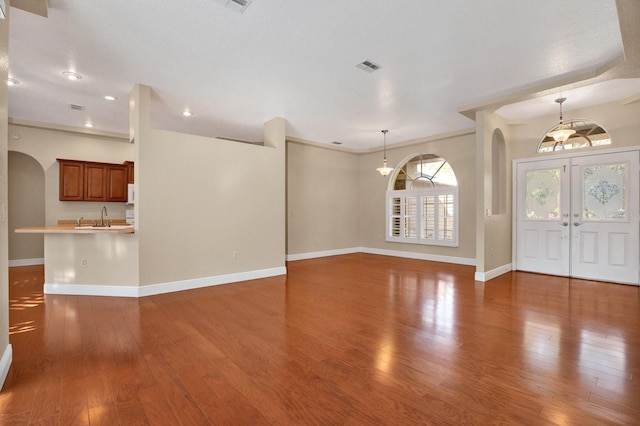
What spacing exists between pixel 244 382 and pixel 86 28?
11.7 feet

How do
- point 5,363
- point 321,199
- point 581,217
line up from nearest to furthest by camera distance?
1. point 5,363
2. point 581,217
3. point 321,199

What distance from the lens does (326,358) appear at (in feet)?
8.25

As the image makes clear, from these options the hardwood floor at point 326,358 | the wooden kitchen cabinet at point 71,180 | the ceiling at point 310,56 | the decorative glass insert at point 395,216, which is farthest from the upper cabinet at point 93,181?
the decorative glass insert at point 395,216

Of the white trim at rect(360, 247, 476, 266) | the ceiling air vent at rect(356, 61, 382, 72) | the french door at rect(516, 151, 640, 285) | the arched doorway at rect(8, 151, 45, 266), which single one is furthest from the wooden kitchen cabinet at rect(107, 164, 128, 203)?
the french door at rect(516, 151, 640, 285)

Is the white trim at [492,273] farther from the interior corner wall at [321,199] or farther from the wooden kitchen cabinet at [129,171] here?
the wooden kitchen cabinet at [129,171]

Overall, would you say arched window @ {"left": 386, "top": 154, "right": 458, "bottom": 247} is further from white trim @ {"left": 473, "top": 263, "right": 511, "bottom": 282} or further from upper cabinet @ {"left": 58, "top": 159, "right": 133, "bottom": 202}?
upper cabinet @ {"left": 58, "top": 159, "right": 133, "bottom": 202}

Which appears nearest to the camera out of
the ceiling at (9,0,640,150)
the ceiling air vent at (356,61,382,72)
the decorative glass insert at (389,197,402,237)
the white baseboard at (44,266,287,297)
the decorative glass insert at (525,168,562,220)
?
the ceiling at (9,0,640,150)

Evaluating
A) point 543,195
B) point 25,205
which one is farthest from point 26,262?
point 543,195

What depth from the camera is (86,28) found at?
2.98 m

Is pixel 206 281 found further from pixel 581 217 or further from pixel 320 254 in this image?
pixel 581 217

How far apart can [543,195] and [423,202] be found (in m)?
2.49

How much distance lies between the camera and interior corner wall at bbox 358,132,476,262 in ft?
22.2

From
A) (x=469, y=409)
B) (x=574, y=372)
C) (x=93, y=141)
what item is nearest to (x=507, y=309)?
(x=574, y=372)

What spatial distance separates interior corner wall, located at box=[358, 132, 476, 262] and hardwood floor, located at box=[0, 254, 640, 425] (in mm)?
2549
